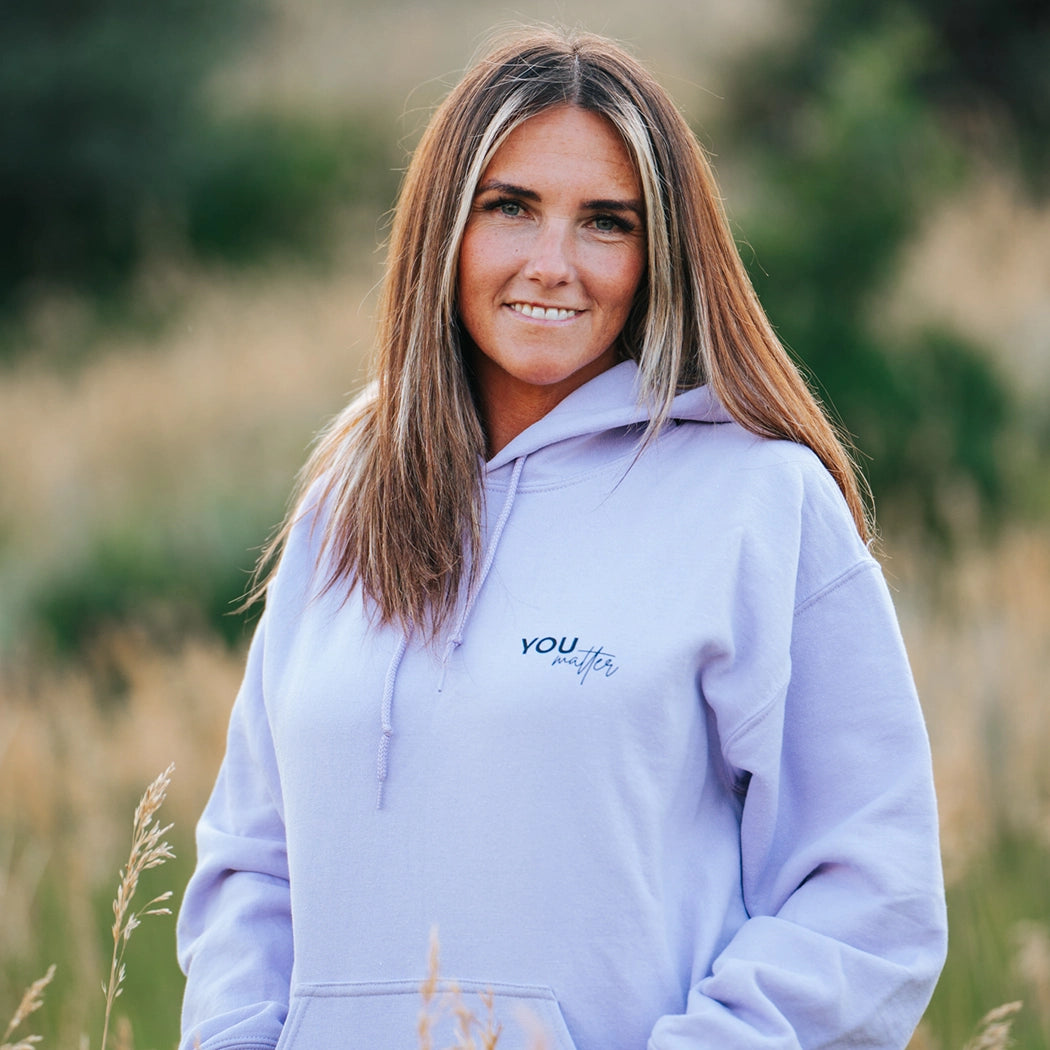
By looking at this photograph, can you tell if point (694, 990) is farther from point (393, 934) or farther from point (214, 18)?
point (214, 18)

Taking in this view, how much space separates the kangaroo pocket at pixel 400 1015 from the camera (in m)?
1.74

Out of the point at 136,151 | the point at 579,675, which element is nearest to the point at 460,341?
the point at 579,675

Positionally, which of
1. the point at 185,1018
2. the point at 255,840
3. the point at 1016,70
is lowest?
the point at 185,1018

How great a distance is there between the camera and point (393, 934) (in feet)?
6.01

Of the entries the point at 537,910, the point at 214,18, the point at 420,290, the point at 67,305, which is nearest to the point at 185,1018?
the point at 537,910

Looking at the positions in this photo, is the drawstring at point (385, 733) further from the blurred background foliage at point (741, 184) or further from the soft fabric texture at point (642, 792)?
the blurred background foliage at point (741, 184)

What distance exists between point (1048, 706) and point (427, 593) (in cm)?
354

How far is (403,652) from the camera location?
1.93 metres

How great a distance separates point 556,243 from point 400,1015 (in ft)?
3.52

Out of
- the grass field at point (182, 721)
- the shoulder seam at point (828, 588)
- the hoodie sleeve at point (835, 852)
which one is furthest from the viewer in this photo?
the grass field at point (182, 721)

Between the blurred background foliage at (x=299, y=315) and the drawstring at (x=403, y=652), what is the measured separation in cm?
105

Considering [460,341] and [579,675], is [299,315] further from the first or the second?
[579,675]

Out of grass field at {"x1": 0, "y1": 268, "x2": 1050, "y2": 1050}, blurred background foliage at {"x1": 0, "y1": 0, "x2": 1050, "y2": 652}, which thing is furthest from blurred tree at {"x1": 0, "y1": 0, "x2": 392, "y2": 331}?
grass field at {"x1": 0, "y1": 268, "x2": 1050, "y2": 1050}

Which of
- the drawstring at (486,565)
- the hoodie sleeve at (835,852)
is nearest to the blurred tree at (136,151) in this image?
the drawstring at (486,565)
